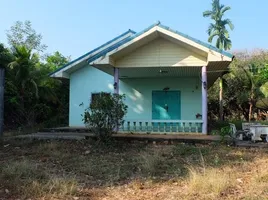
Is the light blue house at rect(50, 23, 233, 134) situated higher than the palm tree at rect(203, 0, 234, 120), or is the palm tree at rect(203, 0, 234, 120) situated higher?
the palm tree at rect(203, 0, 234, 120)

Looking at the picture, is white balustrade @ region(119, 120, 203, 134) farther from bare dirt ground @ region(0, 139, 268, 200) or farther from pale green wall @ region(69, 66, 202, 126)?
pale green wall @ region(69, 66, 202, 126)

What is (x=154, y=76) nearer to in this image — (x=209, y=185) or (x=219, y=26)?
(x=209, y=185)

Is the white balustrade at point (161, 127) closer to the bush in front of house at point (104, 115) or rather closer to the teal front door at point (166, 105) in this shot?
the bush in front of house at point (104, 115)

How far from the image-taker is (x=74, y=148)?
10.2 m

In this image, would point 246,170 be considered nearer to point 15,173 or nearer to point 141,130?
point 15,173

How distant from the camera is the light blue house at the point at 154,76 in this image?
12.7 m

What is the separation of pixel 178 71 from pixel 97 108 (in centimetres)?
565

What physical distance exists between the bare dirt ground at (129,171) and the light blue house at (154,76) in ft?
10.9


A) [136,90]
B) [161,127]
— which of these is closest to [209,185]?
[161,127]

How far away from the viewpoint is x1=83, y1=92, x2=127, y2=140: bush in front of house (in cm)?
1059

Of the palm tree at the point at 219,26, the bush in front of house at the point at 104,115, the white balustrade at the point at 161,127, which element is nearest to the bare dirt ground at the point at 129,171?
the bush in front of house at the point at 104,115

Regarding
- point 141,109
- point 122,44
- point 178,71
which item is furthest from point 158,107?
point 122,44

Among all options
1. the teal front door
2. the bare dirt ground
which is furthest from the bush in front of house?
the teal front door

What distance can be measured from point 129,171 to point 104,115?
3.55 metres
